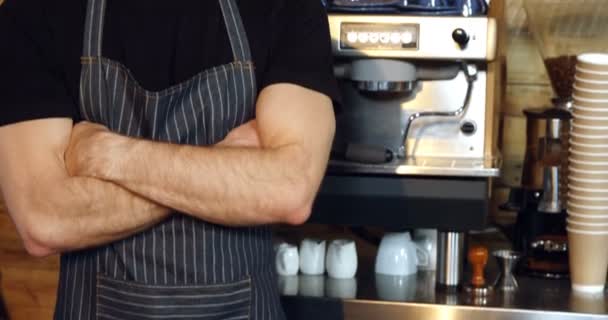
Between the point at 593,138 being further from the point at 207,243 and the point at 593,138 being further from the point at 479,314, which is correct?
the point at 207,243

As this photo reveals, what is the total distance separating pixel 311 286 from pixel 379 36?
1.54 feet

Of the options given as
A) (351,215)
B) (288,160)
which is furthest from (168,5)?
(351,215)

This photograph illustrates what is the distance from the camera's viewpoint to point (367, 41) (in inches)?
79.4

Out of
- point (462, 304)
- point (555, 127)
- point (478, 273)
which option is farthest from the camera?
point (555, 127)

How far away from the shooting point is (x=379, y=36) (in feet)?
6.61

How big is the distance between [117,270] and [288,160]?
12.3 inches

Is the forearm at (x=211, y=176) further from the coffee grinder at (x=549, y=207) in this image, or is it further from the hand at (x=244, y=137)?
the coffee grinder at (x=549, y=207)

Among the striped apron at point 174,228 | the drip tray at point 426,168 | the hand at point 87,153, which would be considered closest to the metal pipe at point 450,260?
the drip tray at point 426,168

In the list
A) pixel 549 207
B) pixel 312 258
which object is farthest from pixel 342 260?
pixel 549 207

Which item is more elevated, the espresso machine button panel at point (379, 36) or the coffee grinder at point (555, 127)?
the espresso machine button panel at point (379, 36)

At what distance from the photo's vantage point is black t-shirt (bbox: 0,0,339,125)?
162 cm

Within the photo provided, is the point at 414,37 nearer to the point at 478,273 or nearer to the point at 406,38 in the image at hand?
the point at 406,38

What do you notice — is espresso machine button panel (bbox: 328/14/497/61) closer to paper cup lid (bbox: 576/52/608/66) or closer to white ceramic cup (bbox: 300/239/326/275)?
paper cup lid (bbox: 576/52/608/66)

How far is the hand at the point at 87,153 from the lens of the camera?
157 cm
